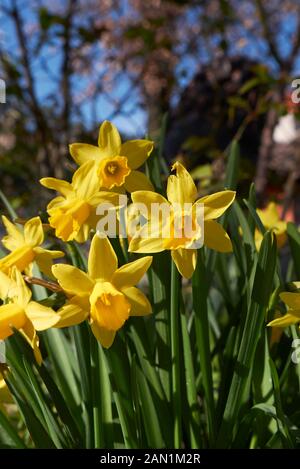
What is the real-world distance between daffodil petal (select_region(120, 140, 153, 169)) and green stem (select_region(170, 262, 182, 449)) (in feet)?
0.44

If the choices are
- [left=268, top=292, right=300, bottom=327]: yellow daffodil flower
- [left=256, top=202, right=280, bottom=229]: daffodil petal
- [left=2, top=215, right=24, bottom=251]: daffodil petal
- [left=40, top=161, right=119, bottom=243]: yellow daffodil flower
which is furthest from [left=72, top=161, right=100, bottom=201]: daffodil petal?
[left=256, top=202, right=280, bottom=229]: daffodil petal

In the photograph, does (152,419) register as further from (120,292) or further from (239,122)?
(239,122)

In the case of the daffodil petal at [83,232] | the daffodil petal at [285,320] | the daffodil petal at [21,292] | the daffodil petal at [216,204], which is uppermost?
the daffodil petal at [216,204]

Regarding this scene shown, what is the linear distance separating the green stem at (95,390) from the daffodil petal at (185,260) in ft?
0.48

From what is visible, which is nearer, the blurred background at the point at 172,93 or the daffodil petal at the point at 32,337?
the daffodil petal at the point at 32,337

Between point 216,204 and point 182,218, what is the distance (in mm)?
42

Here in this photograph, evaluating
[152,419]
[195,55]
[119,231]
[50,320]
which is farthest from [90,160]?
[195,55]

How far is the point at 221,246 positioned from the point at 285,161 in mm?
3742

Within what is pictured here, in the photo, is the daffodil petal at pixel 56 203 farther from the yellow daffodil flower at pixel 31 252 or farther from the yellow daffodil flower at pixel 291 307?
the yellow daffodil flower at pixel 291 307

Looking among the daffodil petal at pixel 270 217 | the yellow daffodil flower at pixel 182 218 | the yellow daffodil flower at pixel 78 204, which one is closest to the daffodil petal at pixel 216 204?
the yellow daffodil flower at pixel 182 218

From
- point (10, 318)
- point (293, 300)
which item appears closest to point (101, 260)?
point (10, 318)

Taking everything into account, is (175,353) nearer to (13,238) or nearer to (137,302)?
(137,302)

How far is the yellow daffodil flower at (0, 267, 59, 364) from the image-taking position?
58cm

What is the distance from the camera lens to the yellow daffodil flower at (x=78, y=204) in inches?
24.6
